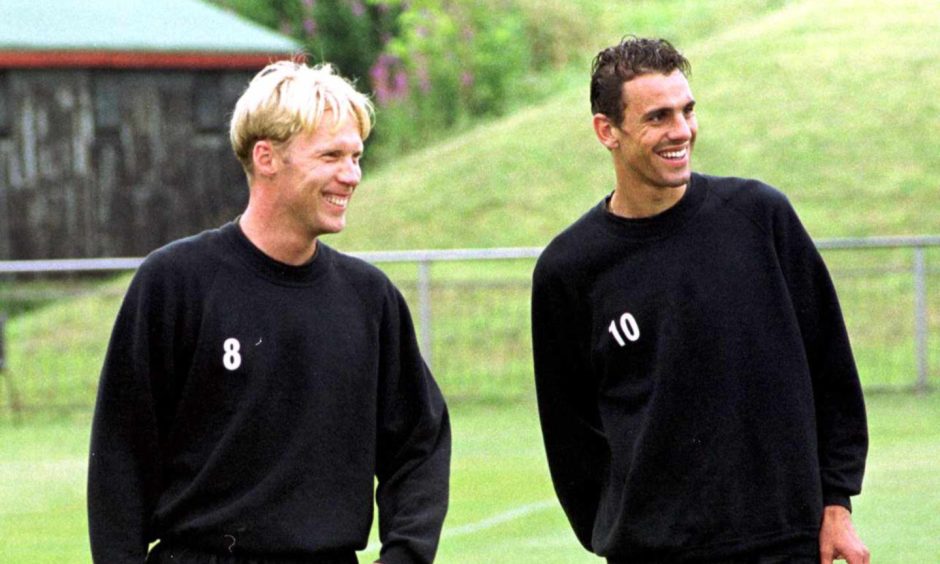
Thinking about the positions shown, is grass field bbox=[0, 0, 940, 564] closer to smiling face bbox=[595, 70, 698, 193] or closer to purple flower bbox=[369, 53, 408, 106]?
purple flower bbox=[369, 53, 408, 106]

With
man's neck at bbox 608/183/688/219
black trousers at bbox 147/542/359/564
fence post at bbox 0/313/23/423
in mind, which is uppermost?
man's neck at bbox 608/183/688/219

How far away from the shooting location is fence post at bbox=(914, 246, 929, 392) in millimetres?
16500

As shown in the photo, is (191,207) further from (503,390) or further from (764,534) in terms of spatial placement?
(764,534)

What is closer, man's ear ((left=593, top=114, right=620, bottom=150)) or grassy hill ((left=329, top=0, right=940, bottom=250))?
man's ear ((left=593, top=114, right=620, bottom=150))

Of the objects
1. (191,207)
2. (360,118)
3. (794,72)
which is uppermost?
(360,118)

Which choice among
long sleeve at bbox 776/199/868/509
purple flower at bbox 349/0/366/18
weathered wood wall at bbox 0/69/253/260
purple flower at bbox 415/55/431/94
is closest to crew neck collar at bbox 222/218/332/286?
long sleeve at bbox 776/199/868/509

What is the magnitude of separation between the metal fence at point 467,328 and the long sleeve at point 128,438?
1147 centimetres

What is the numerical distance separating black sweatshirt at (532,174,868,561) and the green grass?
448 centimetres

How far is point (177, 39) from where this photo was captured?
27375mm

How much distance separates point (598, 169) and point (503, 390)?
8.21 metres

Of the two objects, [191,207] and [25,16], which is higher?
[25,16]

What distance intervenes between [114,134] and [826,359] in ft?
73.2

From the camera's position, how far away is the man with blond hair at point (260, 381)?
4.88m

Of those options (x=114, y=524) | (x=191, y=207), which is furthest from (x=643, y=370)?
(x=191, y=207)
